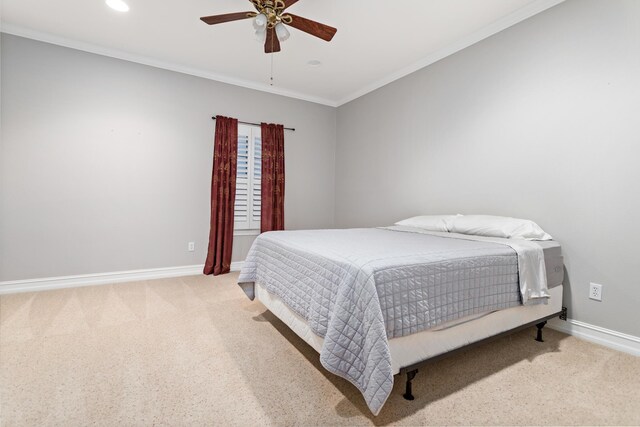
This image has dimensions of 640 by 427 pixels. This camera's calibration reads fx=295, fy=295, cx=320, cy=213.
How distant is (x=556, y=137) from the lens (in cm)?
238

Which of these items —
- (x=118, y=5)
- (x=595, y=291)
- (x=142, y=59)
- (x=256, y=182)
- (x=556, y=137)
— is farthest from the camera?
(x=256, y=182)

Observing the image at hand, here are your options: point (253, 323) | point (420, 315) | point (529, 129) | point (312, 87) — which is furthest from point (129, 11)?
point (529, 129)

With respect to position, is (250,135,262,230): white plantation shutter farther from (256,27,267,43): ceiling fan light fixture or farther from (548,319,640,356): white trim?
(548,319,640,356): white trim

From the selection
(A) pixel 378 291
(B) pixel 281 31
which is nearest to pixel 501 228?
(A) pixel 378 291

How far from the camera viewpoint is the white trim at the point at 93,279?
3023 millimetres

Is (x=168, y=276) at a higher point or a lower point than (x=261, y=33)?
lower

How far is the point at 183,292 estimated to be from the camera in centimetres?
316

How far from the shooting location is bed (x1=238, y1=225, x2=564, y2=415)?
4.40 ft

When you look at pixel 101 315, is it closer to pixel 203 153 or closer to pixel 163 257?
pixel 163 257

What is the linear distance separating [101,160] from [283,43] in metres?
2.44

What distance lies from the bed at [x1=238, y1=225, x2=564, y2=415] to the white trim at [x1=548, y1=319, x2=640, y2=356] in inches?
7.4

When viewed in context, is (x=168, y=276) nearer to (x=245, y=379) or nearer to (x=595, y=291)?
(x=245, y=379)

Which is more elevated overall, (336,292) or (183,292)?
(336,292)

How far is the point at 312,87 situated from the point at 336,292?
3.69 m
